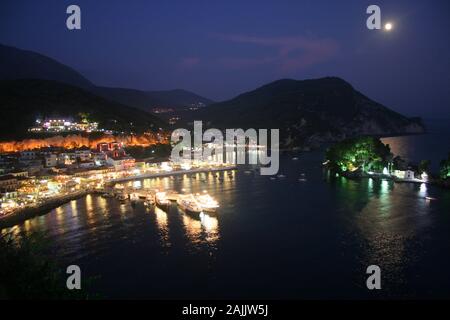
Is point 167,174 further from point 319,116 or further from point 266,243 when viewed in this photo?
point 319,116

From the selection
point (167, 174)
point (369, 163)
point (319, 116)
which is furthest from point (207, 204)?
point (319, 116)

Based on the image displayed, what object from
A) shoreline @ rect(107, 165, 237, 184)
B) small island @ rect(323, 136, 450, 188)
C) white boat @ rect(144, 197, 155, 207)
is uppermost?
small island @ rect(323, 136, 450, 188)

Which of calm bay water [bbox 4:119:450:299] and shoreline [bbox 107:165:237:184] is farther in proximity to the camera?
shoreline [bbox 107:165:237:184]

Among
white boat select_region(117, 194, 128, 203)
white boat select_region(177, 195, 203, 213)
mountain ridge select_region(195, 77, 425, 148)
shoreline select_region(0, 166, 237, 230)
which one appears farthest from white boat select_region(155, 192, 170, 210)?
mountain ridge select_region(195, 77, 425, 148)

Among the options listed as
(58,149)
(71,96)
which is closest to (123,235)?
(58,149)

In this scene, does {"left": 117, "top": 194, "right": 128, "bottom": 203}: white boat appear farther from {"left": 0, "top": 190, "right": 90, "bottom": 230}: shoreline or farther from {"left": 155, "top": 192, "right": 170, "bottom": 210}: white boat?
{"left": 0, "top": 190, "right": 90, "bottom": 230}: shoreline

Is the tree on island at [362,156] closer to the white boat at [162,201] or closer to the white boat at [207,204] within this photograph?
the white boat at [207,204]

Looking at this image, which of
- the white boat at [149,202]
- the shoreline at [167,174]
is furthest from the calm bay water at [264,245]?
the shoreline at [167,174]
